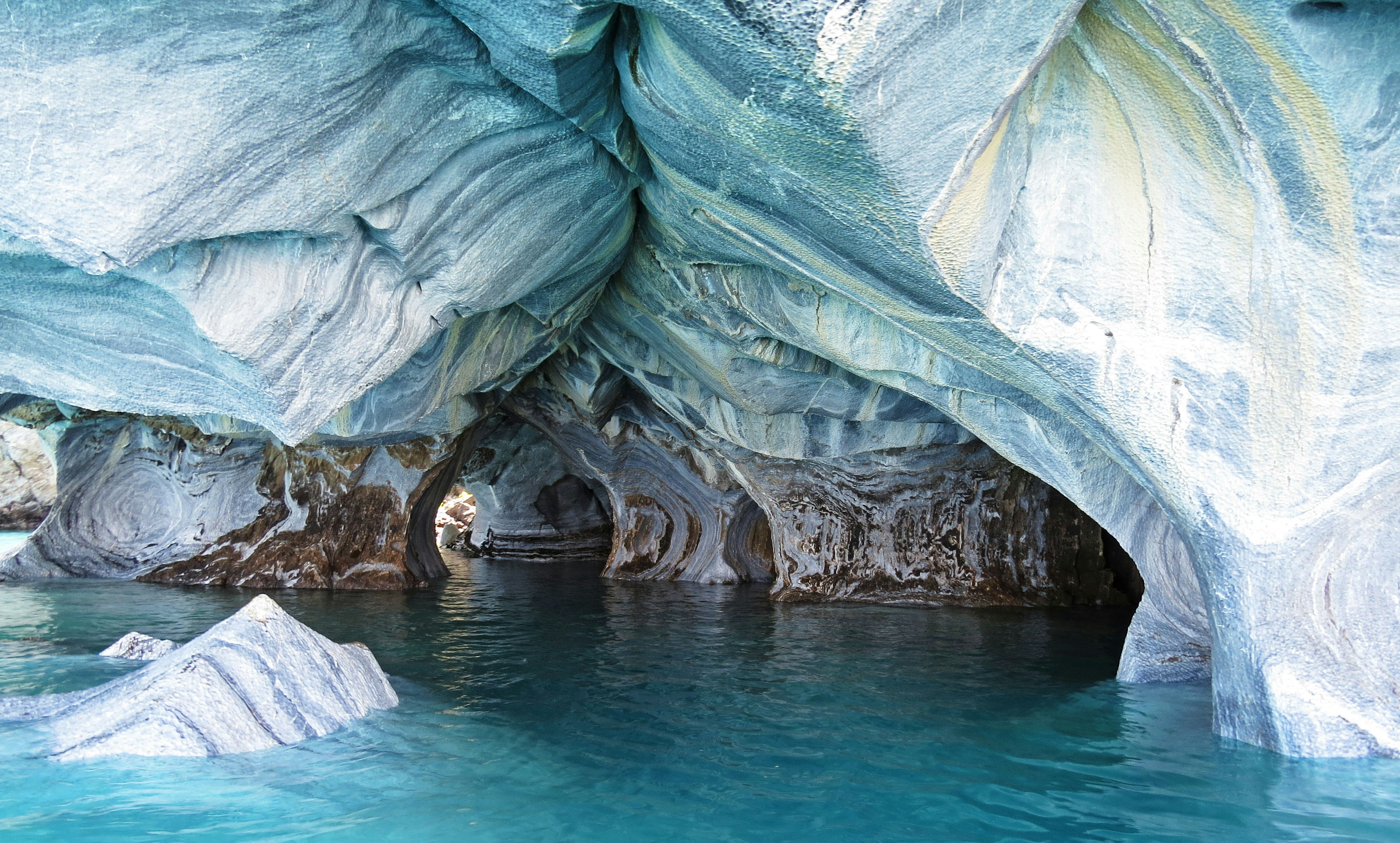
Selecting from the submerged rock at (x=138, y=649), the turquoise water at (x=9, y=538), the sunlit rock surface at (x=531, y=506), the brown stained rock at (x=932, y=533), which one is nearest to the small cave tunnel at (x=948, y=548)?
the brown stained rock at (x=932, y=533)

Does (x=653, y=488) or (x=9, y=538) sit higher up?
(x=653, y=488)

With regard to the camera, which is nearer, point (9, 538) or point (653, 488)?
point (653, 488)

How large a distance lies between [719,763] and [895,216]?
277cm

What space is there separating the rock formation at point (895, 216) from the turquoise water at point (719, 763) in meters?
0.77

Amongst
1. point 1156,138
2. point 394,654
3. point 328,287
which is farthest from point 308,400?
point 1156,138

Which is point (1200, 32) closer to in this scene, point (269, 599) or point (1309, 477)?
point (1309, 477)

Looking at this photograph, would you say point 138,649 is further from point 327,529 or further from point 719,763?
point 327,529

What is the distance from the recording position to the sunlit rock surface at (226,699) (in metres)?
4.62

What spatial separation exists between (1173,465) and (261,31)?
475cm

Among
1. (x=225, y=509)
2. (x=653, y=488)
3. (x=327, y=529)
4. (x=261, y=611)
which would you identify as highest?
(x=653, y=488)

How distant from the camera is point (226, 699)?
4.88 meters

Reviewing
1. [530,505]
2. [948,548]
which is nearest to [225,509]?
[530,505]

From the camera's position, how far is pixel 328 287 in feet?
17.8

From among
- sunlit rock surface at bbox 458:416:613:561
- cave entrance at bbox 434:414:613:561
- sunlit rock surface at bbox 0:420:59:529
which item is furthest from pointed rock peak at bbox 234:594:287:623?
sunlit rock surface at bbox 0:420:59:529
